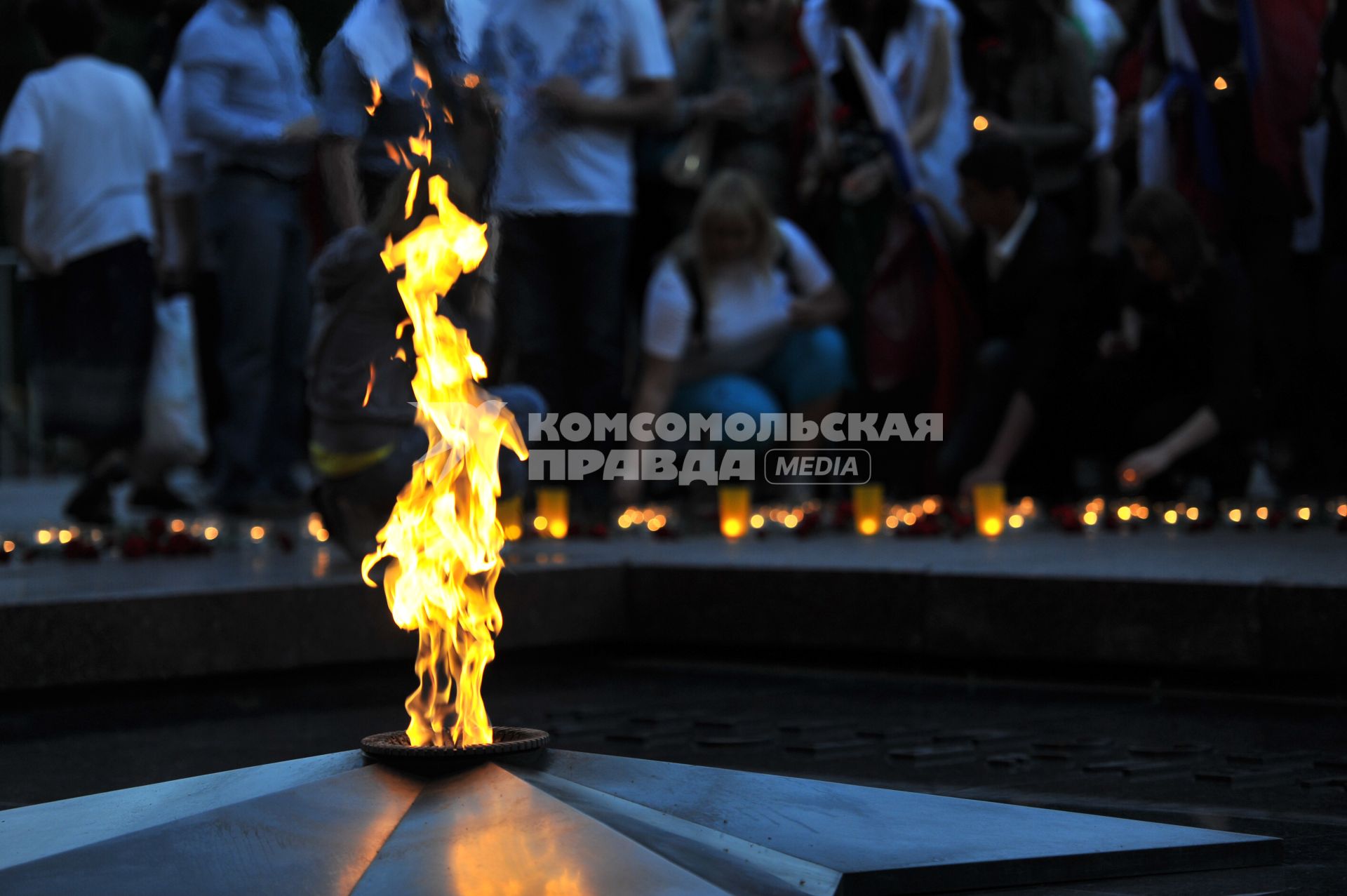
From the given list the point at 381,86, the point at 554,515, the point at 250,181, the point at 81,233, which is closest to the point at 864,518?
the point at 554,515

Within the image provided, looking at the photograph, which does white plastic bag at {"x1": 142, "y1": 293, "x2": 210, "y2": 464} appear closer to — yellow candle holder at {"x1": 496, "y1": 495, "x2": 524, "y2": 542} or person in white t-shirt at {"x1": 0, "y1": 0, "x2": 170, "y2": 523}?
person in white t-shirt at {"x1": 0, "y1": 0, "x2": 170, "y2": 523}

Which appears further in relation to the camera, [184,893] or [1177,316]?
[1177,316]

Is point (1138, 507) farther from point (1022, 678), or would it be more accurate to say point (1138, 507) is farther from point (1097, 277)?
point (1022, 678)

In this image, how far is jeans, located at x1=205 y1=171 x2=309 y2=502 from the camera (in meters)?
7.71

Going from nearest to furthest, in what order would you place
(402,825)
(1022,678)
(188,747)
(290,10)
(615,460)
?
(402,825) → (188,747) → (1022,678) → (615,460) → (290,10)

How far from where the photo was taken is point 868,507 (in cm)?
653

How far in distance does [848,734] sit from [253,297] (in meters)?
4.55

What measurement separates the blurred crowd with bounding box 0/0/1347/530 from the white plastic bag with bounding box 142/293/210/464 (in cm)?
14

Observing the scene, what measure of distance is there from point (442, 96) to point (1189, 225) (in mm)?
2756

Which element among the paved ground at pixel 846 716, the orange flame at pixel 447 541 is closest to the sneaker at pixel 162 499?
the paved ground at pixel 846 716

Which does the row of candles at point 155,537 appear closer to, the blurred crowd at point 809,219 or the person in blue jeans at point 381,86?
the blurred crowd at point 809,219

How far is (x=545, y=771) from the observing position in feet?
9.01

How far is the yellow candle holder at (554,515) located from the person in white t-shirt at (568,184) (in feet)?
1.74

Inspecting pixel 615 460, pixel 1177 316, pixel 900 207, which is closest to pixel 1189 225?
pixel 1177 316
